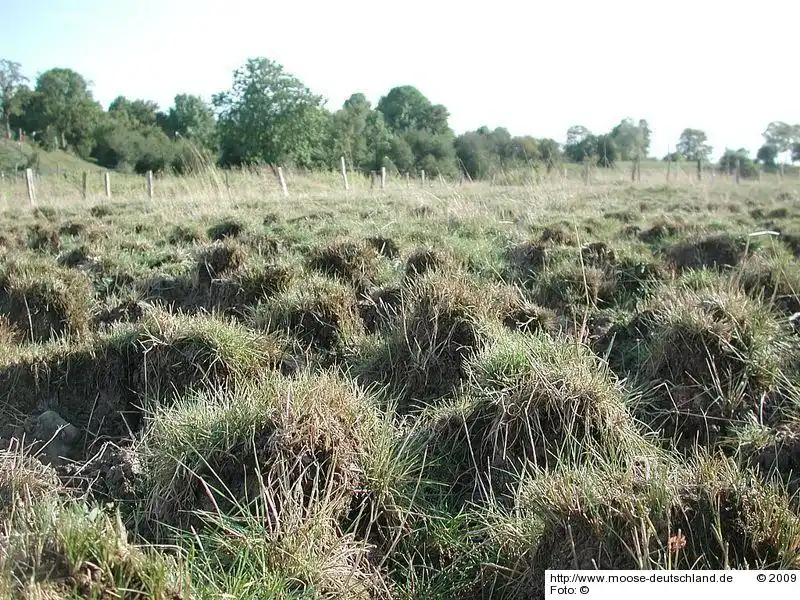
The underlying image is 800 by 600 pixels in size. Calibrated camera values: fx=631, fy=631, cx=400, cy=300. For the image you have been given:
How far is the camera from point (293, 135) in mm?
38375

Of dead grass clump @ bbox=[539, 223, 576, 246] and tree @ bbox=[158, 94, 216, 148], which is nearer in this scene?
dead grass clump @ bbox=[539, 223, 576, 246]

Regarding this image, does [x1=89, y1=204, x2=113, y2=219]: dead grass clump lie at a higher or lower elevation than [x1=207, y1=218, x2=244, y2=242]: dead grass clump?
higher

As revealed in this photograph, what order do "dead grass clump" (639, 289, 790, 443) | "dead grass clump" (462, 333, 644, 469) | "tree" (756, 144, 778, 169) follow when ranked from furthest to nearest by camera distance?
"tree" (756, 144, 778, 169) → "dead grass clump" (639, 289, 790, 443) → "dead grass clump" (462, 333, 644, 469)

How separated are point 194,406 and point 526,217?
18.8 ft

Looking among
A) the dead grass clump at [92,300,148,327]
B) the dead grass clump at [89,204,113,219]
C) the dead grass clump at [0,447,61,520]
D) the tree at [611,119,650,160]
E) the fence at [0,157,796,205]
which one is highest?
the tree at [611,119,650,160]

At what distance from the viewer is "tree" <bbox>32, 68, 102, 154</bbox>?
196 feet

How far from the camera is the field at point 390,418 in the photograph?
1.96 m

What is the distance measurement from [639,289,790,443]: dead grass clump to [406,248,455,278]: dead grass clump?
174 cm

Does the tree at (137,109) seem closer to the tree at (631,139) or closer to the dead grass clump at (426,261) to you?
the tree at (631,139)

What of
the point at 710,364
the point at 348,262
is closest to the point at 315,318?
the point at 348,262

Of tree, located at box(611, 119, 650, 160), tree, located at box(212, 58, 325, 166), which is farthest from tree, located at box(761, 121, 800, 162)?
tree, located at box(212, 58, 325, 166)

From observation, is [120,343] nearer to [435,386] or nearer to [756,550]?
[435,386]

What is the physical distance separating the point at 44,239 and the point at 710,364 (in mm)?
7136

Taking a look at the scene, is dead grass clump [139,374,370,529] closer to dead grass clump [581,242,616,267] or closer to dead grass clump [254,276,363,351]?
dead grass clump [254,276,363,351]
